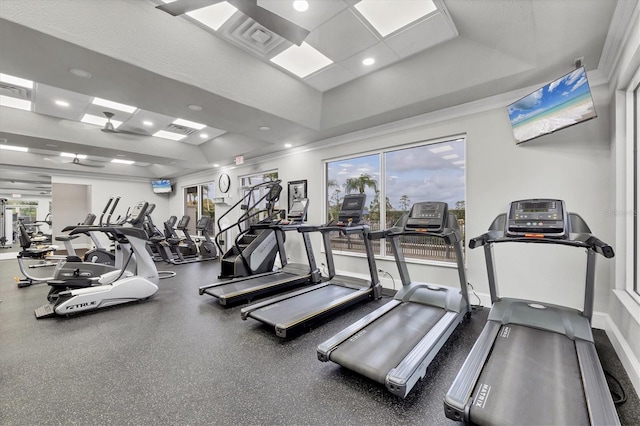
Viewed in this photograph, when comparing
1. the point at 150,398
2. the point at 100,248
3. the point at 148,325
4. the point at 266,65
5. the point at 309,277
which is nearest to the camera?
the point at 150,398

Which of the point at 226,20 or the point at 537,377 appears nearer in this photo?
the point at 537,377

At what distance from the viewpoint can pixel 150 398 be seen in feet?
6.18

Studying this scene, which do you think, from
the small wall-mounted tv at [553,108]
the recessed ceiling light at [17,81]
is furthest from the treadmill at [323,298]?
the recessed ceiling light at [17,81]

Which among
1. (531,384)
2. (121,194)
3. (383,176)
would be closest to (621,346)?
(531,384)

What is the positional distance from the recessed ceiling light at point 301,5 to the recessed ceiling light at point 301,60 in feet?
1.87

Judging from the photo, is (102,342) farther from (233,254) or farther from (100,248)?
Answer: (100,248)

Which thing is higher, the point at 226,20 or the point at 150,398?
the point at 226,20

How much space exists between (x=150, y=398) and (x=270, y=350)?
98 cm

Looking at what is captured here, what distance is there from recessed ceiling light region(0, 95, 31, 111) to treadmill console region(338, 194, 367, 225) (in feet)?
19.2

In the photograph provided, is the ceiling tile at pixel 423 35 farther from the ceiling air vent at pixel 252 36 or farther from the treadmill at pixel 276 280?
the treadmill at pixel 276 280

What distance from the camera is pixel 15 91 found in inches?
168

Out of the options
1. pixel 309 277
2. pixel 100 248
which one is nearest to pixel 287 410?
pixel 309 277

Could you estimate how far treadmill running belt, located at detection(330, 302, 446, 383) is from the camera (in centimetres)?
200

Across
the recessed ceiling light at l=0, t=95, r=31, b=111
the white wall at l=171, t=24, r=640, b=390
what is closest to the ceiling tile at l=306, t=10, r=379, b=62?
the white wall at l=171, t=24, r=640, b=390
